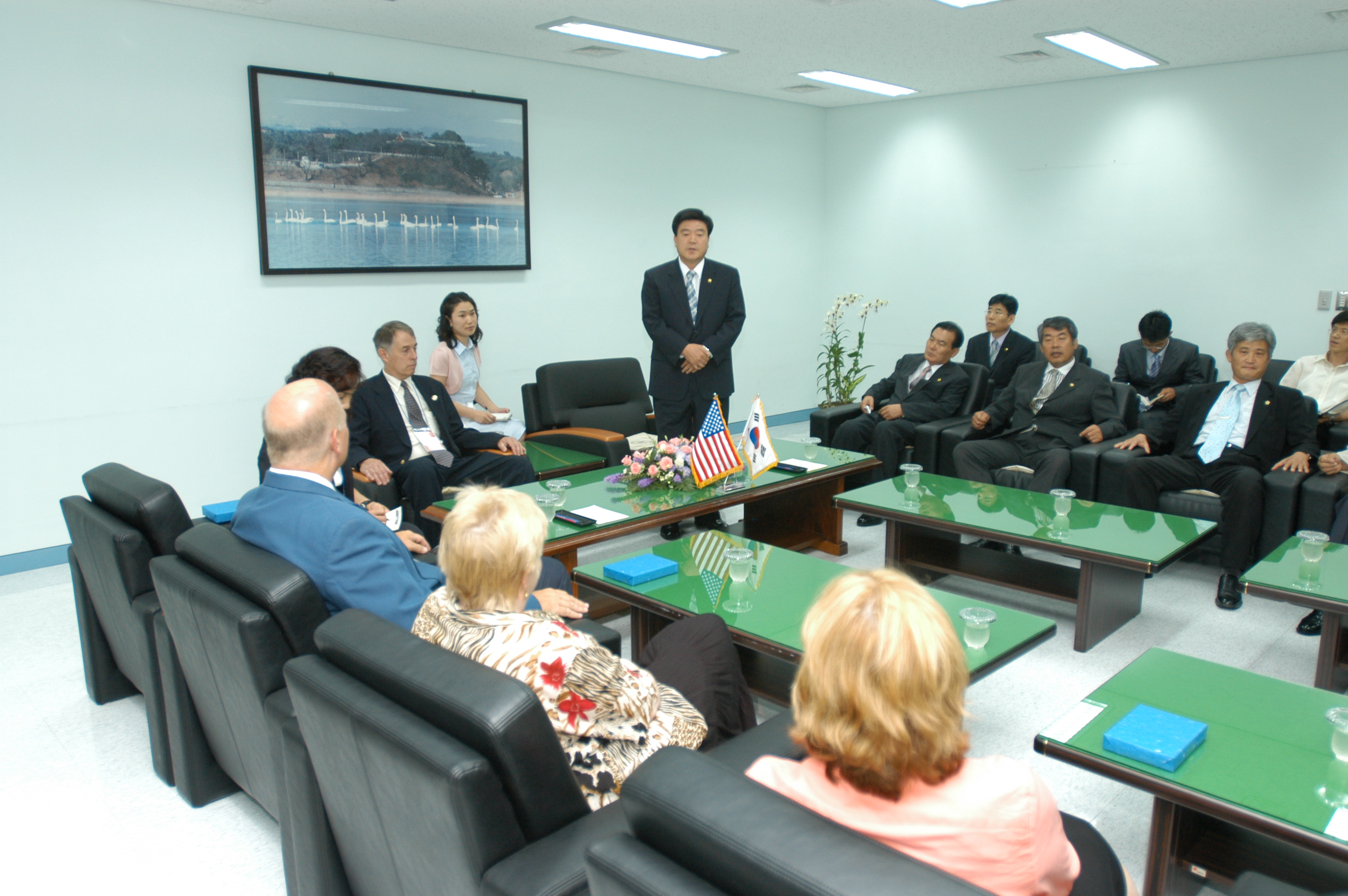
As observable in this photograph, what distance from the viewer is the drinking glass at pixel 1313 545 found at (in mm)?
3406

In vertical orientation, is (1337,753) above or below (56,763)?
above

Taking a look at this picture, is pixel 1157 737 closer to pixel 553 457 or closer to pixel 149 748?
pixel 149 748

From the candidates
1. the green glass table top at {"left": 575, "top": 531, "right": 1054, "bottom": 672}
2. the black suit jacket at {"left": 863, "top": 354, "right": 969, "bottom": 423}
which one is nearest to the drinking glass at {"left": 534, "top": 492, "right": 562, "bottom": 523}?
the green glass table top at {"left": 575, "top": 531, "right": 1054, "bottom": 672}

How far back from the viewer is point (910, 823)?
1292 millimetres

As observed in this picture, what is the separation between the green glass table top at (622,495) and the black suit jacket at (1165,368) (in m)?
2.89

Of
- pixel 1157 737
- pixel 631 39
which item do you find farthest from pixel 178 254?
pixel 1157 737

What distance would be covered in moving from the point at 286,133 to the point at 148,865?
4.47m

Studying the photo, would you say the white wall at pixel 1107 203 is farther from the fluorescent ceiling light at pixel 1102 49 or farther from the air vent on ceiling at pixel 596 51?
the air vent on ceiling at pixel 596 51

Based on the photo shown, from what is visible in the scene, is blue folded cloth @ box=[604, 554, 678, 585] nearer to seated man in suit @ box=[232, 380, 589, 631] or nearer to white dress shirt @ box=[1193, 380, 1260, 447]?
seated man in suit @ box=[232, 380, 589, 631]

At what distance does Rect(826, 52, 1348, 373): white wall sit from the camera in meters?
6.67

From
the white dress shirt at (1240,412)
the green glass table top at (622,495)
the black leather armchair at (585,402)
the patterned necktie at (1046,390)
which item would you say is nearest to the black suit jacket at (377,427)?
the green glass table top at (622,495)

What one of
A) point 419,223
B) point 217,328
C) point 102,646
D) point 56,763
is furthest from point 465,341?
point 56,763

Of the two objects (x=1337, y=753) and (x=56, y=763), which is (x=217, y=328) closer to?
(x=56, y=763)

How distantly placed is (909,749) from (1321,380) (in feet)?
18.2
